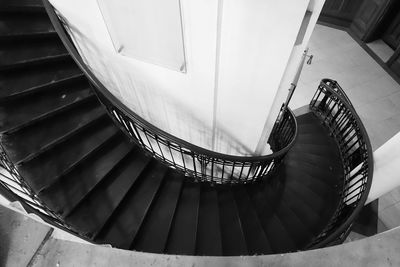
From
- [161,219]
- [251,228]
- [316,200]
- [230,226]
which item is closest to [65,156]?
[161,219]

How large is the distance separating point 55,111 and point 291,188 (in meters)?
3.65

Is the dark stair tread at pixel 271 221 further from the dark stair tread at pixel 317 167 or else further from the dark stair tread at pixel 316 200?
the dark stair tread at pixel 317 167

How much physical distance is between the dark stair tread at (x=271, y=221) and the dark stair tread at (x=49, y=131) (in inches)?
103

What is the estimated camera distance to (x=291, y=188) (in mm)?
4031

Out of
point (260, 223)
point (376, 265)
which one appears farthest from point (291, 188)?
point (376, 265)

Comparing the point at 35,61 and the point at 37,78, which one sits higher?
the point at 35,61

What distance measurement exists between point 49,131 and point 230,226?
8.47 ft

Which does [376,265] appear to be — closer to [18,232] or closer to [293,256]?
[293,256]

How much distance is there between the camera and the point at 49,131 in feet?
9.55

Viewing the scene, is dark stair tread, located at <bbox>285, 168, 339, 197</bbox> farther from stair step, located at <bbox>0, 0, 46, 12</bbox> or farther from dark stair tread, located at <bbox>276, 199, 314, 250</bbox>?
stair step, located at <bbox>0, 0, 46, 12</bbox>

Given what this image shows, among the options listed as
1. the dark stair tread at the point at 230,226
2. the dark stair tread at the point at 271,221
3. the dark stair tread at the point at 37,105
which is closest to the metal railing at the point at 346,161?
the dark stair tread at the point at 271,221

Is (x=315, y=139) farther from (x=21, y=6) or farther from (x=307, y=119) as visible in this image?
(x=21, y=6)

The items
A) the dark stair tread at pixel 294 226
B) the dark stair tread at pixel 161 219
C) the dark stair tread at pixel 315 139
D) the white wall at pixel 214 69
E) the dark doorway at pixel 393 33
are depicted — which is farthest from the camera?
the dark doorway at pixel 393 33

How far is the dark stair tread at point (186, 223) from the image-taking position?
114 inches
